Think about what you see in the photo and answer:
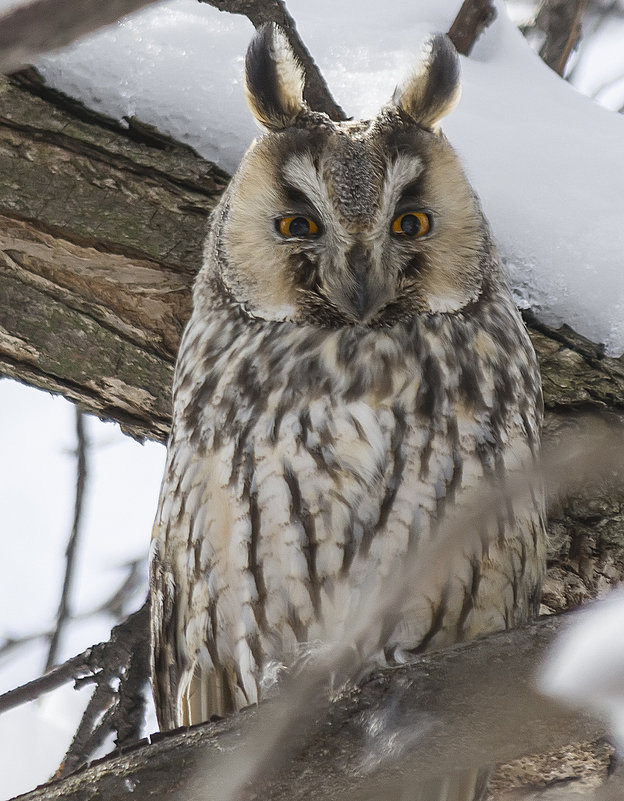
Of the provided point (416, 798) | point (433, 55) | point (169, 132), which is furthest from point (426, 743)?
point (169, 132)

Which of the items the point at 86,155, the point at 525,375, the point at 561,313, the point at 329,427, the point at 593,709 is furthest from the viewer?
the point at 86,155

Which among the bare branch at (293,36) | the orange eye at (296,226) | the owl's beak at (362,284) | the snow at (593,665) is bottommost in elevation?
the snow at (593,665)

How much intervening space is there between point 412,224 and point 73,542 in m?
1.26

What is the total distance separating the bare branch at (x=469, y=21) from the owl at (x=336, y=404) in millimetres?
554

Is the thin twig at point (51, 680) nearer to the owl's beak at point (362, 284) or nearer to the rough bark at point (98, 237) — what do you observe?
the rough bark at point (98, 237)

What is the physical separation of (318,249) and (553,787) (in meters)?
0.96

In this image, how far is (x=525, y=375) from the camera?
5.31 feet

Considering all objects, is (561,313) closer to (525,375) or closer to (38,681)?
(525,375)

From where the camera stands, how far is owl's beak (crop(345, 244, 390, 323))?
1517 mm

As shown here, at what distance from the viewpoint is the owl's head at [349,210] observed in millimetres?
1527

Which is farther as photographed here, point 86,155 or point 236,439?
point 86,155

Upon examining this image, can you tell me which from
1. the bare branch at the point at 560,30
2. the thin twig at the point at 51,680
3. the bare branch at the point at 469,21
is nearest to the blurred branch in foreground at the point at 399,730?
the thin twig at the point at 51,680

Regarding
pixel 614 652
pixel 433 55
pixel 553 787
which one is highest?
pixel 433 55

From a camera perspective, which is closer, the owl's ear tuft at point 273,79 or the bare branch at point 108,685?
the owl's ear tuft at point 273,79
